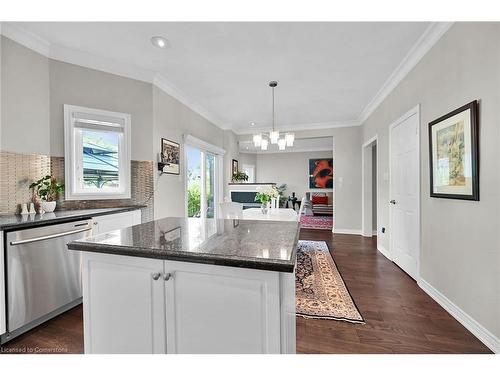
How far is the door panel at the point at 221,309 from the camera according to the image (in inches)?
35.6

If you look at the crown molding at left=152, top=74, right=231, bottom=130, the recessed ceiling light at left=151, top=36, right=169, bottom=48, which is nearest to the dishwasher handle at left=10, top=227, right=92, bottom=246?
the recessed ceiling light at left=151, top=36, right=169, bottom=48

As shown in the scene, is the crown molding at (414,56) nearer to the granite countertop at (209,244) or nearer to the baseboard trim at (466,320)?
the granite countertop at (209,244)

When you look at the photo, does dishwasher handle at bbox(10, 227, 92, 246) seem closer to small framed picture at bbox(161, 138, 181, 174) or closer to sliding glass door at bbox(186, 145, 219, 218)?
small framed picture at bbox(161, 138, 181, 174)

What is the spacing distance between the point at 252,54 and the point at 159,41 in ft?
3.20

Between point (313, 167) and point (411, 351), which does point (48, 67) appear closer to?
point (411, 351)

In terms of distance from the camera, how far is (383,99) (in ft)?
12.2

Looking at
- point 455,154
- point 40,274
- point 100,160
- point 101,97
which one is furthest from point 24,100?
point 455,154

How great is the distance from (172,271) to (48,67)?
2879 millimetres

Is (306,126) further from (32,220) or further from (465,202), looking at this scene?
(32,220)

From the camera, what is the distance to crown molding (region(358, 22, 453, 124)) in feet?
6.95

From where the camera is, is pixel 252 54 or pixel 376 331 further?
pixel 252 54

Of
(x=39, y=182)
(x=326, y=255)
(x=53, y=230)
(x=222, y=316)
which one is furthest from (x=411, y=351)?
(x=39, y=182)

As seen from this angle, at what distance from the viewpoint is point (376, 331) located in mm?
1771
